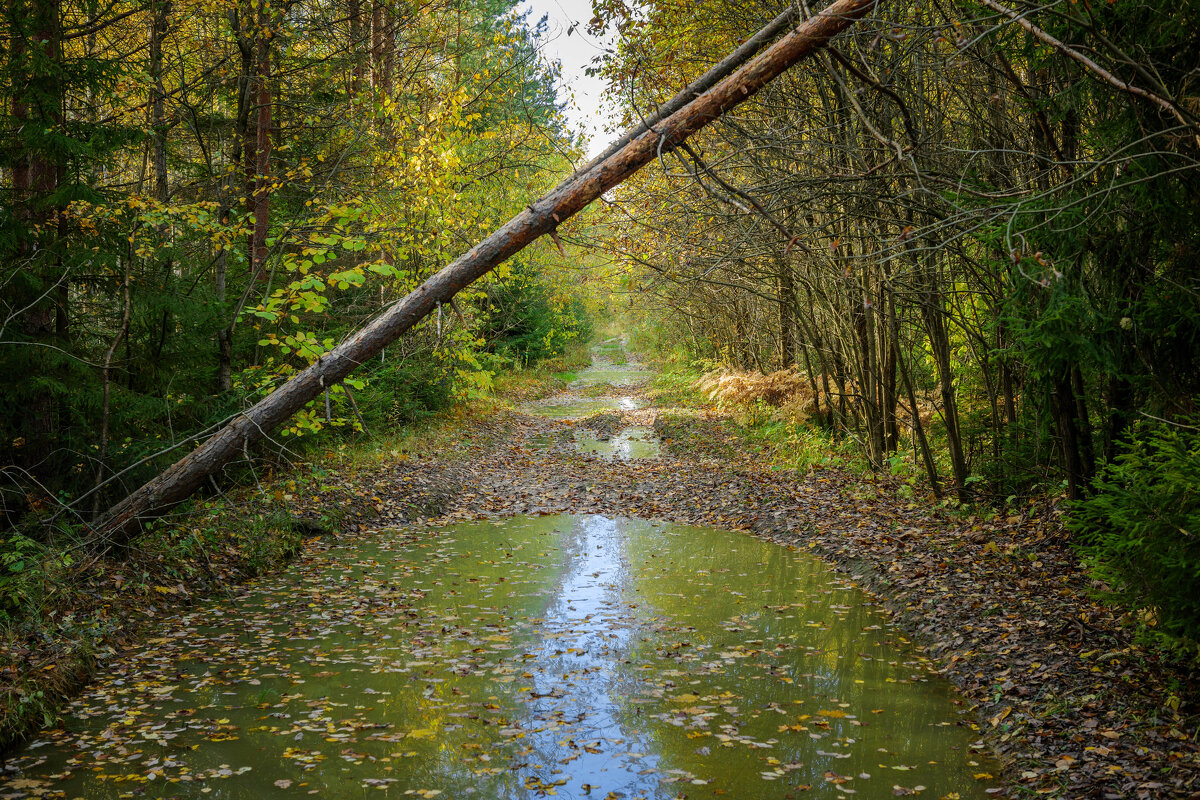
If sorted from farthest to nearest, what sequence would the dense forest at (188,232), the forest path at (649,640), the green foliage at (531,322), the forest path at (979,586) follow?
1. the green foliage at (531,322)
2. the dense forest at (188,232)
3. the forest path at (649,640)
4. the forest path at (979,586)

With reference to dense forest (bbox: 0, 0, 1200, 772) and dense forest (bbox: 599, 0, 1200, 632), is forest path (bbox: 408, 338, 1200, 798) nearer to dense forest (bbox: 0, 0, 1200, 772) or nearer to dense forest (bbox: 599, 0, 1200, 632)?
dense forest (bbox: 0, 0, 1200, 772)

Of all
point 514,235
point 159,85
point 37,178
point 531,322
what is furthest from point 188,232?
point 531,322

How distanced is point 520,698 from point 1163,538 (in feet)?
13.7

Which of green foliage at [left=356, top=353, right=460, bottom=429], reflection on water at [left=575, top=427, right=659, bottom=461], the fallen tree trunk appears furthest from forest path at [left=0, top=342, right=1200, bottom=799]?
reflection on water at [left=575, top=427, right=659, bottom=461]

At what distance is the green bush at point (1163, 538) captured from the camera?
12.8 ft

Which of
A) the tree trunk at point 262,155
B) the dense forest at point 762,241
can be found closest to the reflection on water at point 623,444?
the dense forest at point 762,241

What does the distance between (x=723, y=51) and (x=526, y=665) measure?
28.2 ft

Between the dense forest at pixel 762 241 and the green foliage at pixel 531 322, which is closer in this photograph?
the dense forest at pixel 762 241

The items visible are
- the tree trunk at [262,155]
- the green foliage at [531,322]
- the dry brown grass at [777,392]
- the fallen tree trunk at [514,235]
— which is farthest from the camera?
the green foliage at [531,322]

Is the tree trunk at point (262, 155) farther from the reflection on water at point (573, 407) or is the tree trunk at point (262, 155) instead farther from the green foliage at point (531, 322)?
the reflection on water at point (573, 407)

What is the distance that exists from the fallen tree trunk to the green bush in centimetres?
404

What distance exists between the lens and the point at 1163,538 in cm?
401

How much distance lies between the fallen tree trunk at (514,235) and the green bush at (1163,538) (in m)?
4.04

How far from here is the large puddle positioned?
14.3 feet
